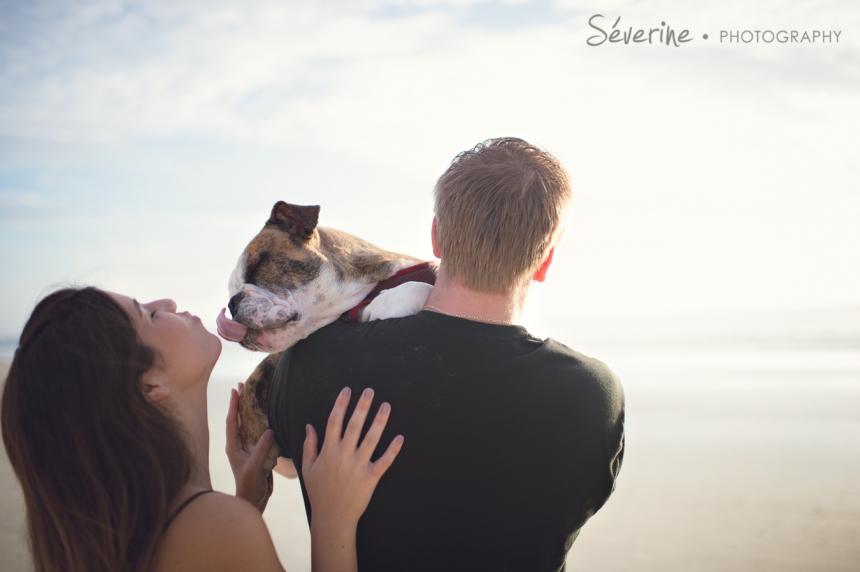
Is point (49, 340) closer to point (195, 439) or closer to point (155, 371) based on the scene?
point (155, 371)

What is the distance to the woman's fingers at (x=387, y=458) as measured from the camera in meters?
1.58

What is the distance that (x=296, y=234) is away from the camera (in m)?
2.77

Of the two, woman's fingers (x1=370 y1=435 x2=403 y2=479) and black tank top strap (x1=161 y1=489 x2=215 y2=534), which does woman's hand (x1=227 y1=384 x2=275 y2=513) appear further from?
woman's fingers (x1=370 y1=435 x2=403 y2=479)

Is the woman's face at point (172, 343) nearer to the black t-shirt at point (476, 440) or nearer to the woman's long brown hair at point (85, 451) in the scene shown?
the woman's long brown hair at point (85, 451)

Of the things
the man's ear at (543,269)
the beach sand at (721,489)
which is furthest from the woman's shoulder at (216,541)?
the beach sand at (721,489)

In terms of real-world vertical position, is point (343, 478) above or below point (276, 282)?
below

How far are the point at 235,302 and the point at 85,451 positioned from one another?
1.08 meters

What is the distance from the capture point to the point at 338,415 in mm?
1608

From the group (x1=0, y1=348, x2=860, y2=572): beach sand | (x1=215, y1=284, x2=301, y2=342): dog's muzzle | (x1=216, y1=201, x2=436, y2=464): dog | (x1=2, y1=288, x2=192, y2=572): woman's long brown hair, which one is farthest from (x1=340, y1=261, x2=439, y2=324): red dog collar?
(x1=0, y1=348, x2=860, y2=572): beach sand

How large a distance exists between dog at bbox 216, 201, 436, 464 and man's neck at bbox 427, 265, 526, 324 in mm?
503

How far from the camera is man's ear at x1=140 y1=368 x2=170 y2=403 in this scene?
1.71 metres

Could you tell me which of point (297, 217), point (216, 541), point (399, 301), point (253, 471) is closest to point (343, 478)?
point (216, 541)

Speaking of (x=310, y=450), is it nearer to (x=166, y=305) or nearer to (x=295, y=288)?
(x=166, y=305)

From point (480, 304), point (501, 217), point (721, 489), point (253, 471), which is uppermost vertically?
point (501, 217)
